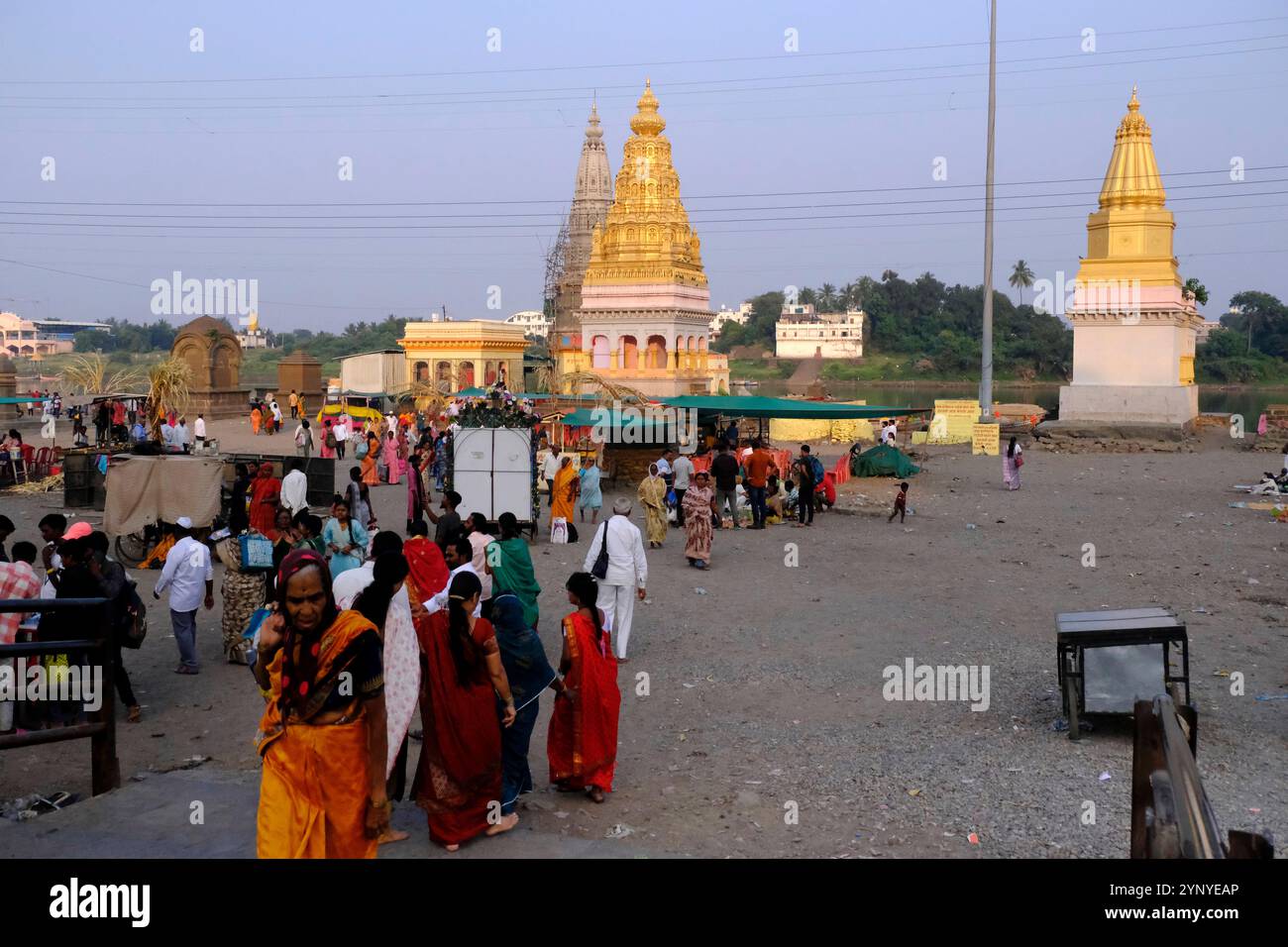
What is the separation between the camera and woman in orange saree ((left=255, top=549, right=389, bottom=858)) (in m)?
3.97

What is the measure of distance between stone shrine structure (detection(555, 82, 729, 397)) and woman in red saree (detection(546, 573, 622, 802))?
3848 centimetres

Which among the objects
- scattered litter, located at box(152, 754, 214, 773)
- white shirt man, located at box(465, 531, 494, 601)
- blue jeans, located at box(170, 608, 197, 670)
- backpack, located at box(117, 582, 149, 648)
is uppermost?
white shirt man, located at box(465, 531, 494, 601)

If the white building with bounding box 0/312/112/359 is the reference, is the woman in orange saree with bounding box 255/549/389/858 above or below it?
below

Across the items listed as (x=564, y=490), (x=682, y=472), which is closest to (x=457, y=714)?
(x=564, y=490)

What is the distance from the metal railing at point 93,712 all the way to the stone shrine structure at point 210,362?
101 ft

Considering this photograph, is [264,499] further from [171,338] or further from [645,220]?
[171,338]

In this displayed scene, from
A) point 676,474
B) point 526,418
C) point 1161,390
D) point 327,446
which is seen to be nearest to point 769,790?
point 526,418

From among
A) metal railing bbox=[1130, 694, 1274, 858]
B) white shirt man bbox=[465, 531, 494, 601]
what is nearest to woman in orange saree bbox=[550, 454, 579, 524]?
white shirt man bbox=[465, 531, 494, 601]

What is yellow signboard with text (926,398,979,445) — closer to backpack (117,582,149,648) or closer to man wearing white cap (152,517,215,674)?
man wearing white cap (152,517,215,674)

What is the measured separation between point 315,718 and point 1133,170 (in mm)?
35690

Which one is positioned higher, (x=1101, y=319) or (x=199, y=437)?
(x=1101, y=319)

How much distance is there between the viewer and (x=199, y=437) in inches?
1009
